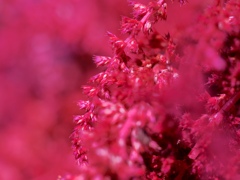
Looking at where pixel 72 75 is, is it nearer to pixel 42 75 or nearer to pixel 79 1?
pixel 42 75

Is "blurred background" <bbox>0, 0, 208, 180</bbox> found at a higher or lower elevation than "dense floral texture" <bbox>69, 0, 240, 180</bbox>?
higher

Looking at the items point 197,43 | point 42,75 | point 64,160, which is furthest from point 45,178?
point 197,43

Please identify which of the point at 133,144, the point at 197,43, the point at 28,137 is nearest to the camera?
the point at 133,144

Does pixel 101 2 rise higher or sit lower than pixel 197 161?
higher

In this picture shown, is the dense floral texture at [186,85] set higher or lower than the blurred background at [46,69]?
lower

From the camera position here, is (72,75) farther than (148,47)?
Yes
